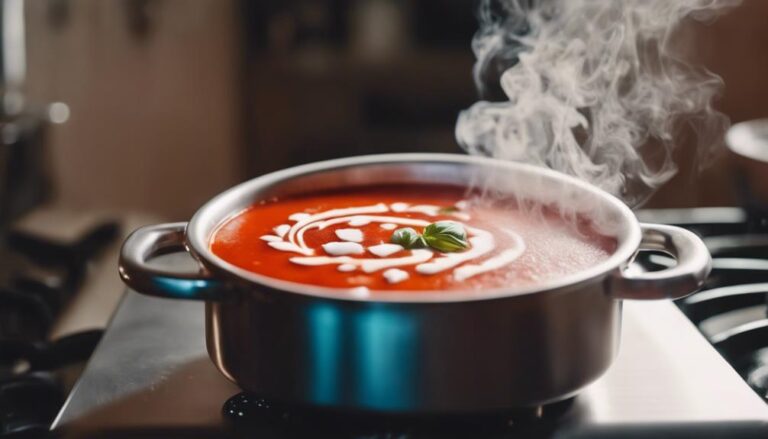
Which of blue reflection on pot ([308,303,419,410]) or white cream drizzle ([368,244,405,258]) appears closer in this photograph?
blue reflection on pot ([308,303,419,410])

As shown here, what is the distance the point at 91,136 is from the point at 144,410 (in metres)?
2.65

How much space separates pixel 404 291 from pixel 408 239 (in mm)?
129

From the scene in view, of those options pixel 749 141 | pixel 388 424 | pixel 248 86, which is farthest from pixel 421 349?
pixel 248 86

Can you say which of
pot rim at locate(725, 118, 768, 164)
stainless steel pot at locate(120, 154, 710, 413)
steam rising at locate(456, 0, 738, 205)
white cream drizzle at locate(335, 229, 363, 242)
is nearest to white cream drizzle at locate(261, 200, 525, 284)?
white cream drizzle at locate(335, 229, 363, 242)

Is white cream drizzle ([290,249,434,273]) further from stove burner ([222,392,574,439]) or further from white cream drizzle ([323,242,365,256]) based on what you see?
stove burner ([222,392,574,439])

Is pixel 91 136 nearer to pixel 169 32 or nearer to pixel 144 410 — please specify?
pixel 169 32

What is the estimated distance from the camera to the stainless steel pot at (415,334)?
803 mm

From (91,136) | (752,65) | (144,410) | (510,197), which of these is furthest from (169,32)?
(144,410)

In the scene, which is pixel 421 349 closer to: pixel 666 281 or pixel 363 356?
pixel 363 356

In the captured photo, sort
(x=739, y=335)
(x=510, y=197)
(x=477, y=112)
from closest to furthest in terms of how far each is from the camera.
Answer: (x=739, y=335), (x=510, y=197), (x=477, y=112)

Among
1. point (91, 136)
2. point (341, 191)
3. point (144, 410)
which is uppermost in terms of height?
point (341, 191)

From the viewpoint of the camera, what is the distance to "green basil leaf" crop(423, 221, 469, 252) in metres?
1.04

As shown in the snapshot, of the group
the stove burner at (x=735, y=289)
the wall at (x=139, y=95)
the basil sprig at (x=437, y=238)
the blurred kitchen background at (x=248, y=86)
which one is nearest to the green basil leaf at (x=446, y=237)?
the basil sprig at (x=437, y=238)

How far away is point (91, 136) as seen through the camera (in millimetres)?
3402
